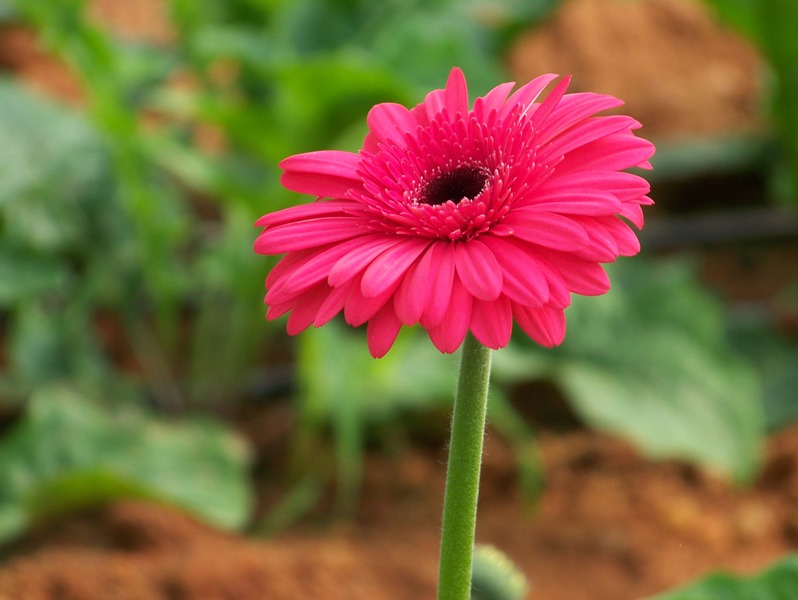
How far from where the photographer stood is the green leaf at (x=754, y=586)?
0.96 metres

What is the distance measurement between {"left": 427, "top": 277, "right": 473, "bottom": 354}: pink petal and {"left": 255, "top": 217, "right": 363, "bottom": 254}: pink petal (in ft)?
0.31

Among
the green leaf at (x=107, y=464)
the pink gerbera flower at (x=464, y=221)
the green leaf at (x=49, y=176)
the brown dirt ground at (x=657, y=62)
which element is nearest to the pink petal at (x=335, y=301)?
the pink gerbera flower at (x=464, y=221)

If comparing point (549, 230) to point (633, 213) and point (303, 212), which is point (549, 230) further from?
point (303, 212)

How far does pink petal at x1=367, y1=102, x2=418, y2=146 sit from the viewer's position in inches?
29.8

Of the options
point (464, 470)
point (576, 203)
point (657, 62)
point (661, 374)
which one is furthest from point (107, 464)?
point (657, 62)

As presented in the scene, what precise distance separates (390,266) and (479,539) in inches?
43.6

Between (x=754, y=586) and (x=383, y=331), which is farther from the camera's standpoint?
(x=754, y=586)

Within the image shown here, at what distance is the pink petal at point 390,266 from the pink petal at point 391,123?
0.34ft

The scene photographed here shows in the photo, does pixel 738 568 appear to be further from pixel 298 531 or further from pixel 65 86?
pixel 65 86

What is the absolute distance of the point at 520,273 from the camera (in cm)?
62

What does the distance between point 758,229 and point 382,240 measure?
215 centimetres

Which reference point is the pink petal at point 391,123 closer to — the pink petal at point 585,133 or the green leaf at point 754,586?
the pink petal at point 585,133

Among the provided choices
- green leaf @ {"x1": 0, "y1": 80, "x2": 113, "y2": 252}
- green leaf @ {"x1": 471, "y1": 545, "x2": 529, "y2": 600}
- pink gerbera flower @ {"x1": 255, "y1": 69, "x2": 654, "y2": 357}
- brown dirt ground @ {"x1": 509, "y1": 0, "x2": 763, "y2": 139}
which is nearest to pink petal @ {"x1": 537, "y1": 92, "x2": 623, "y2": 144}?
pink gerbera flower @ {"x1": 255, "y1": 69, "x2": 654, "y2": 357}

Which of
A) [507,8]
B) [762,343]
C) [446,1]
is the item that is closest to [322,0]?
[446,1]
